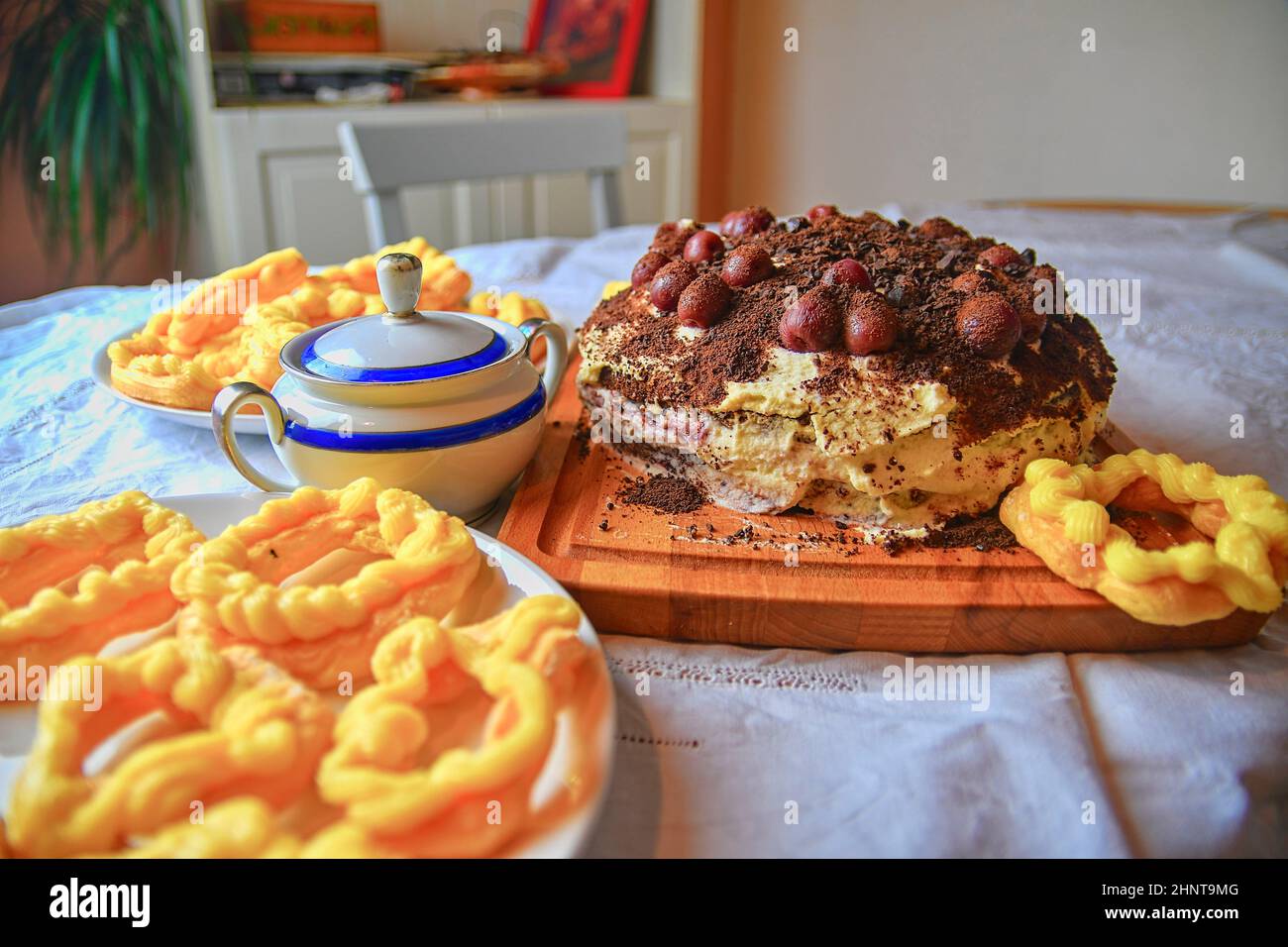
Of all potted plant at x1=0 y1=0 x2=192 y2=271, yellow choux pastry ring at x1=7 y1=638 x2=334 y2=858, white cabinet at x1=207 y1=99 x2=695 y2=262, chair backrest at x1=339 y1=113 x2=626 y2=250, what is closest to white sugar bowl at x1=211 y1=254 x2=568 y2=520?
yellow choux pastry ring at x1=7 y1=638 x2=334 y2=858

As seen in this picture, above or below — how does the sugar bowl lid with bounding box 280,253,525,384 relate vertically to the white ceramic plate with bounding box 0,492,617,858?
above

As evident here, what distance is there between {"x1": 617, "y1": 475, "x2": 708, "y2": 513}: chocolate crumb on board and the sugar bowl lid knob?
33 cm

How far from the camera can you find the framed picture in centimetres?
410

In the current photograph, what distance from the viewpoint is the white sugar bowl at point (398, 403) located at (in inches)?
39.0

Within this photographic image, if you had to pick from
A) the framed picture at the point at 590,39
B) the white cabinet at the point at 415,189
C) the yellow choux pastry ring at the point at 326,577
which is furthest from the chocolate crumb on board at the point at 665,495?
the framed picture at the point at 590,39

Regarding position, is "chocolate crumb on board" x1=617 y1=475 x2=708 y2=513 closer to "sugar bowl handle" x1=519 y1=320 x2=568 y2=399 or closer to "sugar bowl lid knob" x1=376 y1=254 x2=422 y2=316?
"sugar bowl handle" x1=519 y1=320 x2=568 y2=399

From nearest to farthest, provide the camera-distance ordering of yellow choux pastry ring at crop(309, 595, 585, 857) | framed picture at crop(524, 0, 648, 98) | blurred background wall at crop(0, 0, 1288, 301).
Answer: yellow choux pastry ring at crop(309, 595, 585, 857), blurred background wall at crop(0, 0, 1288, 301), framed picture at crop(524, 0, 648, 98)

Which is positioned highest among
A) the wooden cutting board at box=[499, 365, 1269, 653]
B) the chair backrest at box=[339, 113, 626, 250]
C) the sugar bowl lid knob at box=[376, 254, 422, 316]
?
the chair backrest at box=[339, 113, 626, 250]

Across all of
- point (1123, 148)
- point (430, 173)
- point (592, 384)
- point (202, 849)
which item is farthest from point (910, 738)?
point (1123, 148)

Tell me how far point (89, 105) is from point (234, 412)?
2584mm

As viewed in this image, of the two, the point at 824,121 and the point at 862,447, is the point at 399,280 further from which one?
the point at 824,121

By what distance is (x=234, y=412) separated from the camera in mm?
1004


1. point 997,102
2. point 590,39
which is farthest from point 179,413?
point 997,102
